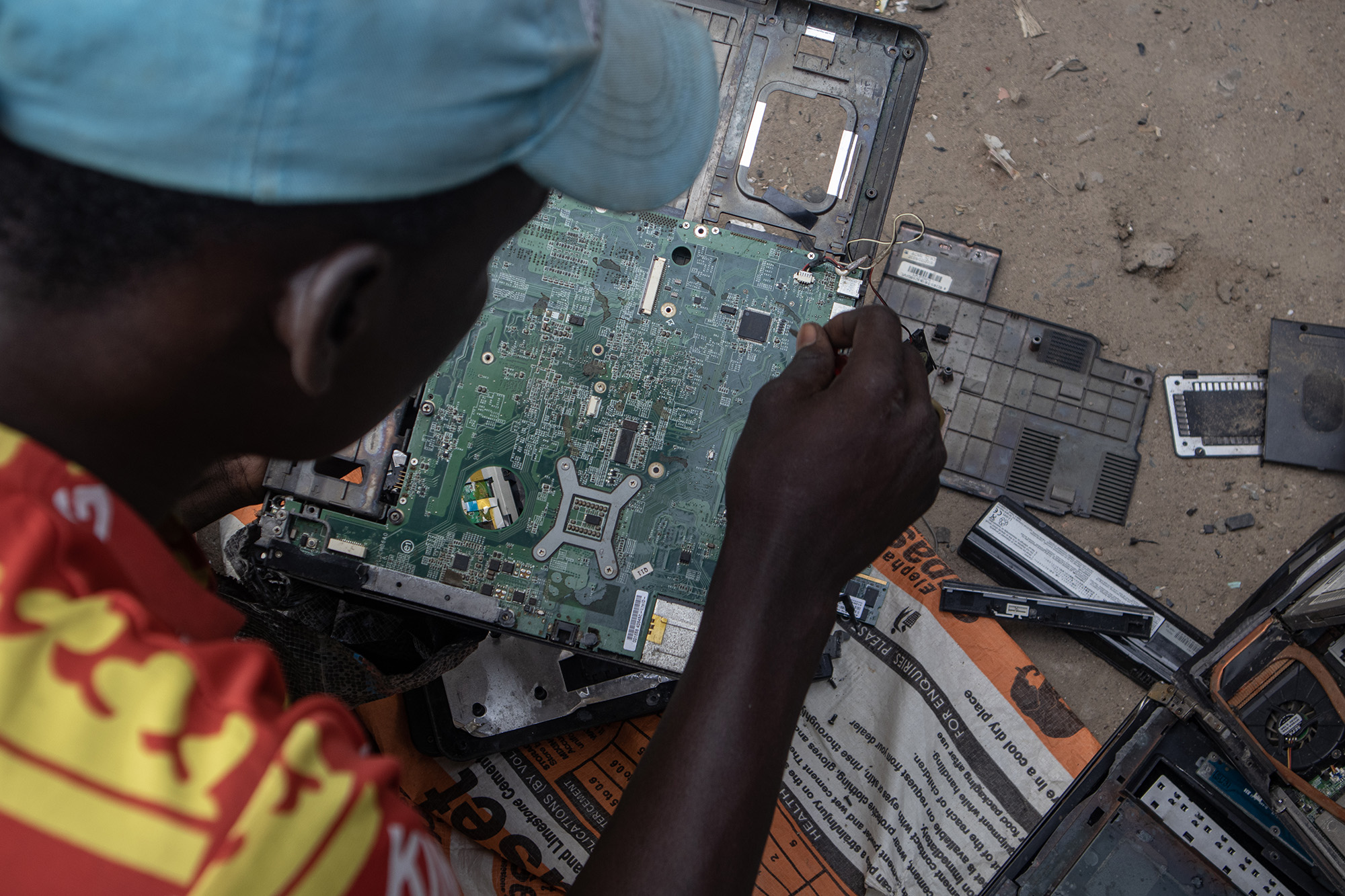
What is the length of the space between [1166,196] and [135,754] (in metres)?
3.44

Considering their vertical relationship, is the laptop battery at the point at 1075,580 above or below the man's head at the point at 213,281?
below

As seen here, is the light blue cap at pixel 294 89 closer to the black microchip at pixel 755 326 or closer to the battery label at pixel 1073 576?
the black microchip at pixel 755 326

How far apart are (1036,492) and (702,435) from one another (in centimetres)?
151

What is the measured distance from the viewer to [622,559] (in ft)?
5.70

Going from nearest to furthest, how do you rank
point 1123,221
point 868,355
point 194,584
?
point 194,584 → point 868,355 → point 1123,221

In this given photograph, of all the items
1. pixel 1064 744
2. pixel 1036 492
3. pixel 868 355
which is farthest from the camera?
pixel 1036 492

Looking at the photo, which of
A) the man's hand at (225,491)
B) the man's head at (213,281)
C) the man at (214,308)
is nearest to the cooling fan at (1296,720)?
the man at (214,308)

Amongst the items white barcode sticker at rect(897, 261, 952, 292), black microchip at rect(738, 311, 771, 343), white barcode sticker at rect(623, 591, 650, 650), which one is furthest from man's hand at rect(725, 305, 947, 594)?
white barcode sticker at rect(897, 261, 952, 292)

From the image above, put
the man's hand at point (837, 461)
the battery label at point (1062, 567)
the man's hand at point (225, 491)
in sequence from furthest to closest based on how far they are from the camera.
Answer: the battery label at point (1062, 567), the man's hand at point (225, 491), the man's hand at point (837, 461)

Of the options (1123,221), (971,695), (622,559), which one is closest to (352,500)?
(622,559)

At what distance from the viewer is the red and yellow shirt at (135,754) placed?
2.13 feet

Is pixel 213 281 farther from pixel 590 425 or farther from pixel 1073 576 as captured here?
pixel 1073 576

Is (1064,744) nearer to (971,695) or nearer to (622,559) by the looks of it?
(971,695)

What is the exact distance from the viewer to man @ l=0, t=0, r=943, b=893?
0.66 m
